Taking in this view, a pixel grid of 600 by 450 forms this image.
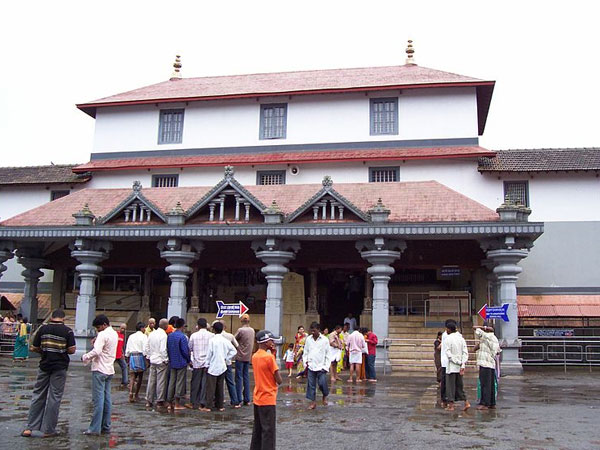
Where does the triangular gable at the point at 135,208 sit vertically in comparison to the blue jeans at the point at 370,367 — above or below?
above

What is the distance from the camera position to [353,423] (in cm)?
1129

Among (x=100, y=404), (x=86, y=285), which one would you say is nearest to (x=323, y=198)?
(x=86, y=285)

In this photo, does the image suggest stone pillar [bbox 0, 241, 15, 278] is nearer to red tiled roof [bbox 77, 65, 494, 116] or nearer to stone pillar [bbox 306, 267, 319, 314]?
red tiled roof [bbox 77, 65, 494, 116]

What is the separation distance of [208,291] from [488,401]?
17.8 metres

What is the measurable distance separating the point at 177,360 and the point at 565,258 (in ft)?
63.0

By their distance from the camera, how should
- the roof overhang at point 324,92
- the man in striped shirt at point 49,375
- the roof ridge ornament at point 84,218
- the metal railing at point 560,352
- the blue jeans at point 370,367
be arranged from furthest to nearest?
the roof overhang at point 324,92 → the metal railing at point 560,352 → the roof ridge ornament at point 84,218 → the blue jeans at point 370,367 → the man in striped shirt at point 49,375

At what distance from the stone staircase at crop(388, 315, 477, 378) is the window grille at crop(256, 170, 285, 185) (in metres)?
8.51

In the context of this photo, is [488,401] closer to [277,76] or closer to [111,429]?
[111,429]

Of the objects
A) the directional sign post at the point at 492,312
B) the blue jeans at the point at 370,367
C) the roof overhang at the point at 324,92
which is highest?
the roof overhang at the point at 324,92

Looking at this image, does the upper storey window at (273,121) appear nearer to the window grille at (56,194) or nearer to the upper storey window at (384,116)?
the upper storey window at (384,116)

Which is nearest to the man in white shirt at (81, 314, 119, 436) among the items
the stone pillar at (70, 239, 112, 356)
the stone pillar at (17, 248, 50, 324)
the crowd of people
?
the crowd of people

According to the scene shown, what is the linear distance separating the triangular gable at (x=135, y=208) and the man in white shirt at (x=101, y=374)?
1307cm

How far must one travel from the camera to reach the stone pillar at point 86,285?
22953mm

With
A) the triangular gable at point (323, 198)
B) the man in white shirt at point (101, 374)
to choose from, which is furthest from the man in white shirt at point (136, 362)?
the triangular gable at point (323, 198)
